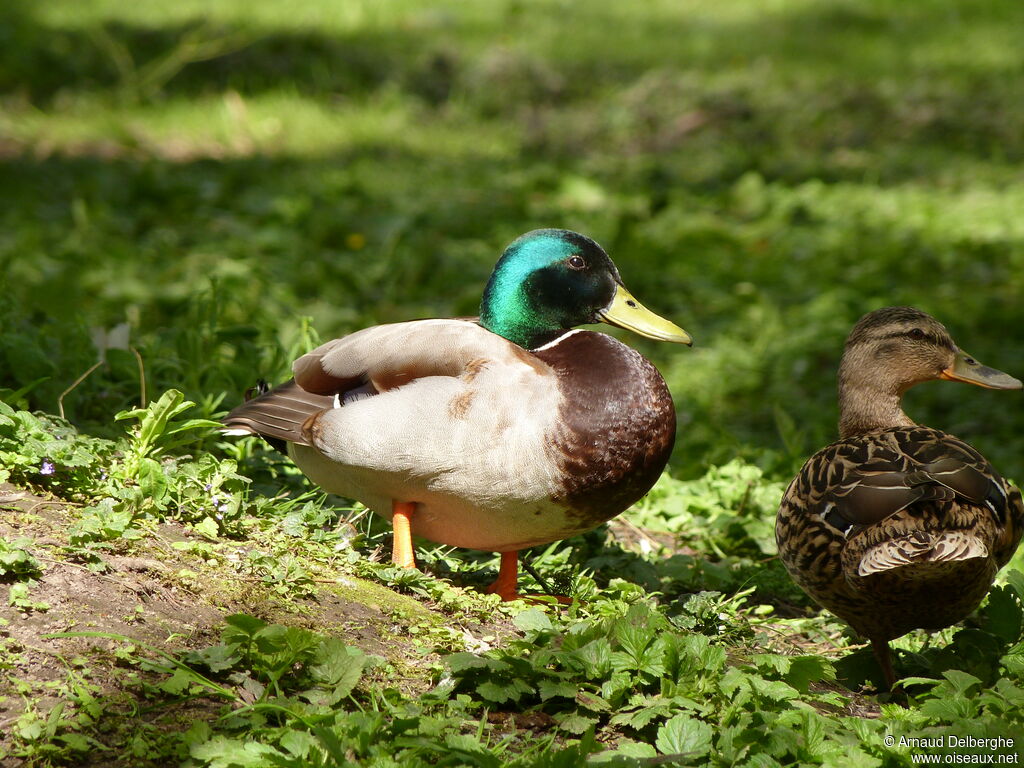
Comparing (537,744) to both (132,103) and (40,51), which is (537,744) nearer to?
(132,103)

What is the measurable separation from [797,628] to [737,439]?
1.66 metres

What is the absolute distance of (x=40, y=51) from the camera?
36.2ft

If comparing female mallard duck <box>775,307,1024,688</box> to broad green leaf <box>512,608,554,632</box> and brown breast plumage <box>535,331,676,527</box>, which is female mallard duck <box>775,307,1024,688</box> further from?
broad green leaf <box>512,608,554,632</box>

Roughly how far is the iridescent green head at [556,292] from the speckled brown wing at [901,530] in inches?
29.3

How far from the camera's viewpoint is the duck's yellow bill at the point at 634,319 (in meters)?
3.83

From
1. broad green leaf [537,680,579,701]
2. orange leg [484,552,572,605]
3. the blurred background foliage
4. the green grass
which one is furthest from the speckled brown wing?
the blurred background foliage

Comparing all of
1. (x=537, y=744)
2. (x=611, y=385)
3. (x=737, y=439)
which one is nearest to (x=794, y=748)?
(x=537, y=744)

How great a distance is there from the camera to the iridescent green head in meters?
3.86

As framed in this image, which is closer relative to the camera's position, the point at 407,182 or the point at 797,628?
the point at 797,628

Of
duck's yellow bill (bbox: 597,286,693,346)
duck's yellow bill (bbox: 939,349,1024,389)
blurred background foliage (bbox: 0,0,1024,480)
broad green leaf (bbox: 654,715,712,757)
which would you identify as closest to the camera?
broad green leaf (bbox: 654,715,712,757)

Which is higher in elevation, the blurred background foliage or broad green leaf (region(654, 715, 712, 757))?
the blurred background foliage

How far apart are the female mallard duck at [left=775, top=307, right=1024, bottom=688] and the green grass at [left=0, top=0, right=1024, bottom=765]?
0.66 feet

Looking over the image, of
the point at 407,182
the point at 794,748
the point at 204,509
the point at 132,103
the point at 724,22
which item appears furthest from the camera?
the point at 724,22

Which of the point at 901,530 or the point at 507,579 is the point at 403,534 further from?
the point at 901,530
